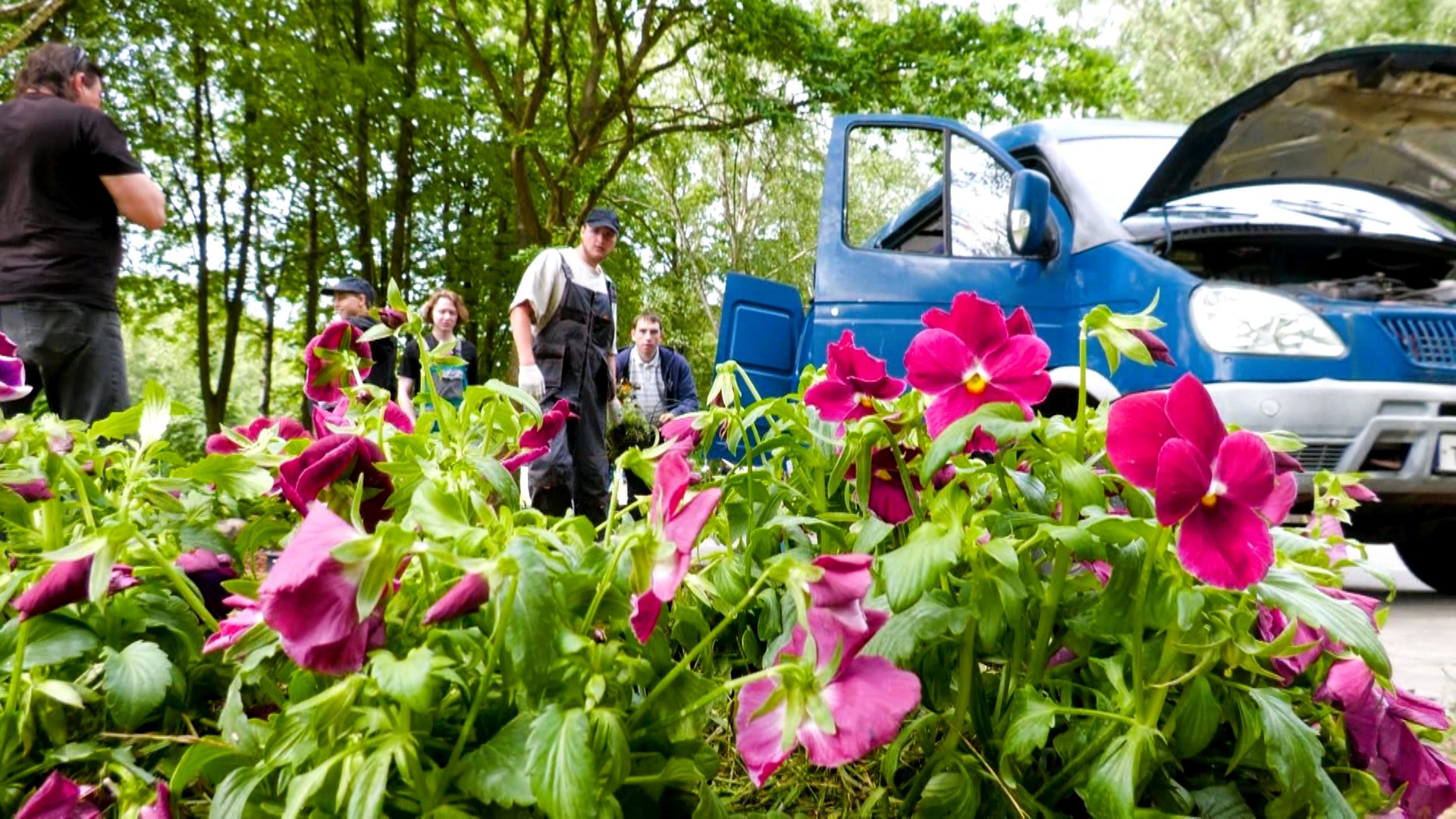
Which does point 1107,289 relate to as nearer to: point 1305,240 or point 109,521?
point 1305,240

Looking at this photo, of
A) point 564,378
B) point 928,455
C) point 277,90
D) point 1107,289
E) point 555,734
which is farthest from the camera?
point 277,90

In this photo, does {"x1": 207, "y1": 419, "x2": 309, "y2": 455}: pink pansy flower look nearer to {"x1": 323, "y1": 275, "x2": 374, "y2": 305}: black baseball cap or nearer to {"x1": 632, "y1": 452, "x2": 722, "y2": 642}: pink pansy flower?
{"x1": 632, "y1": 452, "x2": 722, "y2": 642}: pink pansy flower

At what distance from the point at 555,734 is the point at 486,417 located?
37 cm

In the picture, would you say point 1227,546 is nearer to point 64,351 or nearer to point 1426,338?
point 64,351

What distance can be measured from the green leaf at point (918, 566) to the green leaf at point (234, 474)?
512mm

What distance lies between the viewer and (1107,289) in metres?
4.25

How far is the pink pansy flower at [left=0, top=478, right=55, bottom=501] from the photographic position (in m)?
0.87

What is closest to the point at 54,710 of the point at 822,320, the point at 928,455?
the point at 928,455

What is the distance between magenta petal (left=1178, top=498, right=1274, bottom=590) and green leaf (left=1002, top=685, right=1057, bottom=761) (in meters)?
0.14

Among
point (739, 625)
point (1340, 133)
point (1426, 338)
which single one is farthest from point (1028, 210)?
point (739, 625)

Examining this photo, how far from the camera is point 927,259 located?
4.91m

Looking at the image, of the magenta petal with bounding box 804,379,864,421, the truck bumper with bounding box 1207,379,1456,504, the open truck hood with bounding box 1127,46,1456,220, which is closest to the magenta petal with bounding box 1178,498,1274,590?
the magenta petal with bounding box 804,379,864,421

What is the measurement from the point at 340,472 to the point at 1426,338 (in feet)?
15.0

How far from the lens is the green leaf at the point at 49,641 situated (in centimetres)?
73
